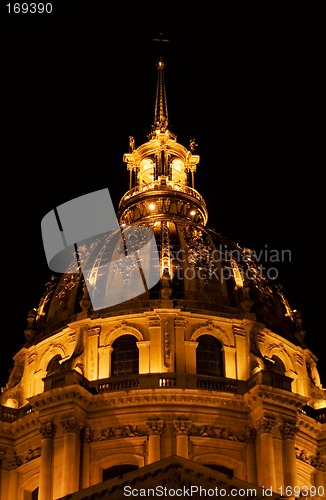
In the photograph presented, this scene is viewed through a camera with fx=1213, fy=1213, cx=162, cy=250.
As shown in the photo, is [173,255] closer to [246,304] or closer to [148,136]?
[246,304]

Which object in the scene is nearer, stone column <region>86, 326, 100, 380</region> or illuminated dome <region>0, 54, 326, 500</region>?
illuminated dome <region>0, 54, 326, 500</region>

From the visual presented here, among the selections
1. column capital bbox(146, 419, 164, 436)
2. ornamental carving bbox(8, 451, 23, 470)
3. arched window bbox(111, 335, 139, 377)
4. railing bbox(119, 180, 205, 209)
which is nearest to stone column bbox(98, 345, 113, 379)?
arched window bbox(111, 335, 139, 377)

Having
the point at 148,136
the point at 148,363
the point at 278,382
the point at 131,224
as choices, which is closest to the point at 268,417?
the point at 278,382

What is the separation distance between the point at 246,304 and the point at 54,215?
12.0m

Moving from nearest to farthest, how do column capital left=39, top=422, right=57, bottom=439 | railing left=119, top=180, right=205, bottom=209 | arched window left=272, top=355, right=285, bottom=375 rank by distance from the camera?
column capital left=39, top=422, right=57, bottom=439
arched window left=272, top=355, right=285, bottom=375
railing left=119, top=180, right=205, bottom=209

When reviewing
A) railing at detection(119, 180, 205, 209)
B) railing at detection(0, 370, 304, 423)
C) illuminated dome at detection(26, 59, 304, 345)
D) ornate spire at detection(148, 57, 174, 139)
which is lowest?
railing at detection(0, 370, 304, 423)

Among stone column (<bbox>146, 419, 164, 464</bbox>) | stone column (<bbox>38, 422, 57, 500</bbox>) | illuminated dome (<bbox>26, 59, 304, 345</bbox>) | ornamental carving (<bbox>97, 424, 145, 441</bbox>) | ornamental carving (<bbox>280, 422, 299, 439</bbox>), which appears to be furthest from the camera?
illuminated dome (<bbox>26, 59, 304, 345</bbox>)

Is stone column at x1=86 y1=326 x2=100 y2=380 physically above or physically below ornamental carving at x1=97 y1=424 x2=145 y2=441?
above

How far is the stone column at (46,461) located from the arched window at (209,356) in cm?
815

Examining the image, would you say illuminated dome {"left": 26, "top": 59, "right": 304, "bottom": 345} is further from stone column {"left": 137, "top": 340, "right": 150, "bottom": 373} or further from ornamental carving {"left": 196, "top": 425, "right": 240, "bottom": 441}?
ornamental carving {"left": 196, "top": 425, "right": 240, "bottom": 441}

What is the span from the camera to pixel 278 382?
5872 centimetres

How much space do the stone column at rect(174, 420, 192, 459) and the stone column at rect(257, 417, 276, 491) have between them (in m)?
3.41

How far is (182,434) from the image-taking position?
56.6 meters

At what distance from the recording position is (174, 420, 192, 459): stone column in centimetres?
5608
